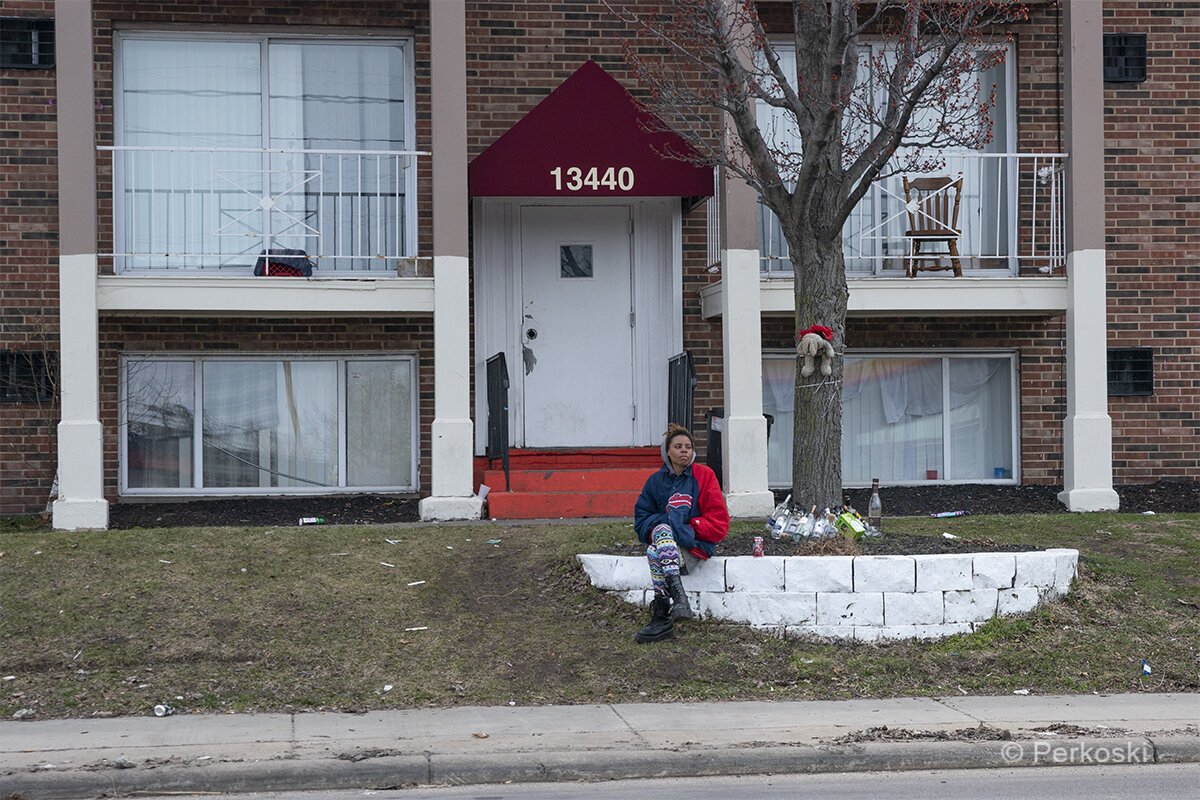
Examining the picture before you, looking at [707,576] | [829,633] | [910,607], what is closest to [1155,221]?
[910,607]

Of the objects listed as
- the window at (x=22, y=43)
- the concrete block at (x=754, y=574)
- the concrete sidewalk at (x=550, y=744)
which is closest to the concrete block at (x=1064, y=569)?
the concrete sidewalk at (x=550, y=744)

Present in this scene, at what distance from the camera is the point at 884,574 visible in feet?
28.2

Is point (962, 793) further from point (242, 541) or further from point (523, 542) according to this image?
point (242, 541)

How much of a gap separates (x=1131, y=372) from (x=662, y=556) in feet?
24.3

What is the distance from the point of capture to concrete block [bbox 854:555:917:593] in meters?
8.59

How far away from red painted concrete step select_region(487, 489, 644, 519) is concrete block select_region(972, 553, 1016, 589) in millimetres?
3726

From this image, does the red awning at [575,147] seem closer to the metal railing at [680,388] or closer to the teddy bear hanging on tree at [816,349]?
the metal railing at [680,388]

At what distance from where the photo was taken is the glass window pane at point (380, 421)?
1334cm

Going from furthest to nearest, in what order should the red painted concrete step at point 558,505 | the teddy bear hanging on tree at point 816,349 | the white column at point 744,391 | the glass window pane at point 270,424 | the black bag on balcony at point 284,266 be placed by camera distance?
1. the glass window pane at point 270,424
2. the black bag on balcony at point 284,266
3. the white column at point 744,391
4. the red painted concrete step at point 558,505
5. the teddy bear hanging on tree at point 816,349

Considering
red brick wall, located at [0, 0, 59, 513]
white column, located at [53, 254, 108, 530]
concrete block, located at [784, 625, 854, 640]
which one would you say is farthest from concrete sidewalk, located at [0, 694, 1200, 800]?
red brick wall, located at [0, 0, 59, 513]

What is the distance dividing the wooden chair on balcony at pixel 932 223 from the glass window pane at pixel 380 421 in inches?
201

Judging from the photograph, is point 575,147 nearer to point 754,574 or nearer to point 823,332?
point 823,332

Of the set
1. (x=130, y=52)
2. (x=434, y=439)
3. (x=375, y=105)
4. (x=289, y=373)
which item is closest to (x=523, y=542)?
(x=434, y=439)

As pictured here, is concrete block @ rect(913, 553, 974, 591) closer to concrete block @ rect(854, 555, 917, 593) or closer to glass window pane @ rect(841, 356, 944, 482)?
concrete block @ rect(854, 555, 917, 593)
